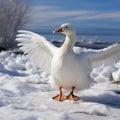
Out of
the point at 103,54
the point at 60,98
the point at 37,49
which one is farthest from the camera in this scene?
the point at 37,49

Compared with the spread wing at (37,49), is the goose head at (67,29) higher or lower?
higher

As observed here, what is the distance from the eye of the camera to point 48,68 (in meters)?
6.89

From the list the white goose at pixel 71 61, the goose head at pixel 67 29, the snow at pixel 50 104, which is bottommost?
the snow at pixel 50 104

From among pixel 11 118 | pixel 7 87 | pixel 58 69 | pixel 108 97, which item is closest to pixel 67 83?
pixel 58 69

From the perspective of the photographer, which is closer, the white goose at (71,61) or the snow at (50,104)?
the snow at (50,104)

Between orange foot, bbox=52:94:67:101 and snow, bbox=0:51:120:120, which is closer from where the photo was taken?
snow, bbox=0:51:120:120

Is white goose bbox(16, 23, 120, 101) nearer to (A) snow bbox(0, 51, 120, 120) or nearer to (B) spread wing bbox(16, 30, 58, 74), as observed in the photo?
(B) spread wing bbox(16, 30, 58, 74)

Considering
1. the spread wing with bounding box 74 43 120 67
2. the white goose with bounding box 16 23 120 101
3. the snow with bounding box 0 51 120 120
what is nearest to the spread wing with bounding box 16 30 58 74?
the white goose with bounding box 16 23 120 101

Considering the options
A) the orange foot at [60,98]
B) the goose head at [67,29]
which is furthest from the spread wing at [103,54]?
the orange foot at [60,98]

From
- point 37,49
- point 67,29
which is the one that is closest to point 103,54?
point 67,29

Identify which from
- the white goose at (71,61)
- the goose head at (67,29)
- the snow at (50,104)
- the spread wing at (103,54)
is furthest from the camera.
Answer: the spread wing at (103,54)

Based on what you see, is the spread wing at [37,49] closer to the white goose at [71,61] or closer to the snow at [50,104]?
the white goose at [71,61]

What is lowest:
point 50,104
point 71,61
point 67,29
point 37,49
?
point 50,104

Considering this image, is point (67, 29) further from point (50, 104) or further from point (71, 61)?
point (50, 104)
